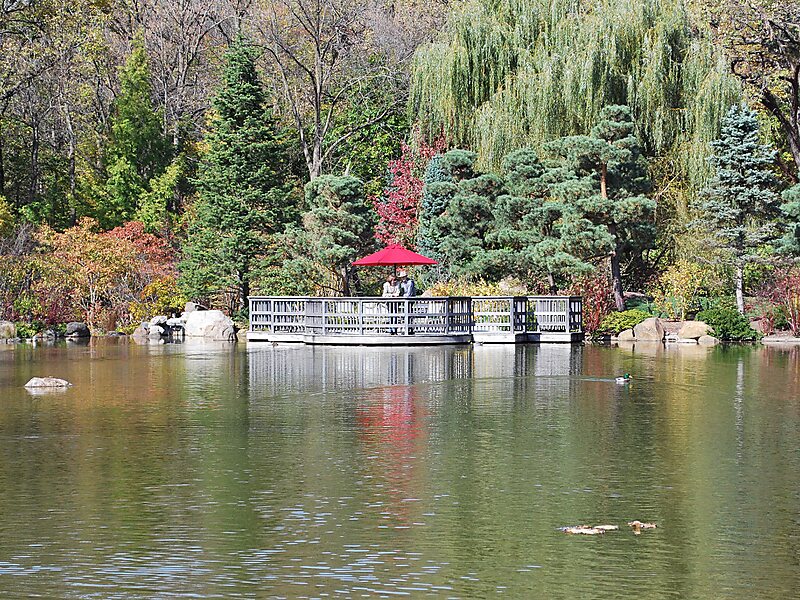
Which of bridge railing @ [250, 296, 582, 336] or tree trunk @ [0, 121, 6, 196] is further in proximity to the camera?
tree trunk @ [0, 121, 6, 196]

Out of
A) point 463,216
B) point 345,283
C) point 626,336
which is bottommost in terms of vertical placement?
point 626,336

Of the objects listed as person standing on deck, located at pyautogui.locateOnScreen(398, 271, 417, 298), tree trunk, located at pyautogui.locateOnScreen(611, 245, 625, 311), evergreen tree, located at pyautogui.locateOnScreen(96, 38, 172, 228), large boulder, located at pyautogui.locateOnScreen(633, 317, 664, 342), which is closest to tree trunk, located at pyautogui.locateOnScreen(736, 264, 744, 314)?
large boulder, located at pyautogui.locateOnScreen(633, 317, 664, 342)

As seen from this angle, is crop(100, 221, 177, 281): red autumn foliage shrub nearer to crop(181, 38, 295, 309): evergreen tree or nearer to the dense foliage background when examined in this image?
the dense foliage background

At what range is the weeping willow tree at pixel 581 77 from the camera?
3706 centimetres

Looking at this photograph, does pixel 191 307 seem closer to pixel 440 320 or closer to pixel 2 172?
pixel 440 320

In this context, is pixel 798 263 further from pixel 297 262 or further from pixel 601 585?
pixel 601 585

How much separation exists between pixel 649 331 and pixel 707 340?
178cm

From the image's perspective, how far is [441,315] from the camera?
109 feet

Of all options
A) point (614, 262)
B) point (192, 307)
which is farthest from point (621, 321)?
point (192, 307)

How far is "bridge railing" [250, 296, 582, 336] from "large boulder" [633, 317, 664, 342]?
161 cm

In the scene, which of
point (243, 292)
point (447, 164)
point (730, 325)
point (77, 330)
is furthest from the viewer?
point (243, 292)

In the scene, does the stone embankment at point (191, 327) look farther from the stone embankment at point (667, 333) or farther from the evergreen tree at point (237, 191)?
the stone embankment at point (667, 333)

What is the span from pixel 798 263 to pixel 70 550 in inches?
1156

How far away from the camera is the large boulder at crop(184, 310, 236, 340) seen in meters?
36.9
